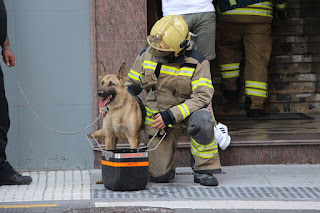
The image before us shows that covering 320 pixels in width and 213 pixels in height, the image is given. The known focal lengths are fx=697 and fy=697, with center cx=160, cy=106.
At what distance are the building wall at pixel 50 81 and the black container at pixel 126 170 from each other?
3.39 ft

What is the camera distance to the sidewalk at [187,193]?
17.7 feet

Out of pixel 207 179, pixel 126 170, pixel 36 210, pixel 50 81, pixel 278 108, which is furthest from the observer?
→ pixel 278 108

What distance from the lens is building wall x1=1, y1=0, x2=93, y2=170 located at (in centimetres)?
680

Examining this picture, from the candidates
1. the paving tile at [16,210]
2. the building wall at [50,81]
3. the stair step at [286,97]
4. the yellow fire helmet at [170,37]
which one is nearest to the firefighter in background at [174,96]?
the yellow fire helmet at [170,37]

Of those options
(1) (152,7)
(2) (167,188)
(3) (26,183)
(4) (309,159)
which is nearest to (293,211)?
(2) (167,188)

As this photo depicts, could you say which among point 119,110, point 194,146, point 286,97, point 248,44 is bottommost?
point 286,97

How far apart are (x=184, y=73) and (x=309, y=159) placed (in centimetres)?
182

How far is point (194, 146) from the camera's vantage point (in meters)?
6.23

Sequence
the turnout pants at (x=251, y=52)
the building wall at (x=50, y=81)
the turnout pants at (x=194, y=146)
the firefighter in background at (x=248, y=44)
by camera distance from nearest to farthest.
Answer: the turnout pants at (x=194, y=146) → the building wall at (x=50, y=81) → the firefighter in background at (x=248, y=44) → the turnout pants at (x=251, y=52)

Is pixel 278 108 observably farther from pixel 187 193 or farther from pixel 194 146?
pixel 187 193

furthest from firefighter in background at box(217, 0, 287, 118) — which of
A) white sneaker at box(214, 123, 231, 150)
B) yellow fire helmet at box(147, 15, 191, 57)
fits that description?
yellow fire helmet at box(147, 15, 191, 57)

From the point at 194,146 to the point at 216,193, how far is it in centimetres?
54

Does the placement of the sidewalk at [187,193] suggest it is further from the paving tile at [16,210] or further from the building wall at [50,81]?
the building wall at [50,81]

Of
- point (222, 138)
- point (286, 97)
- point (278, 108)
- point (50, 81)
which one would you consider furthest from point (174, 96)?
point (286, 97)
